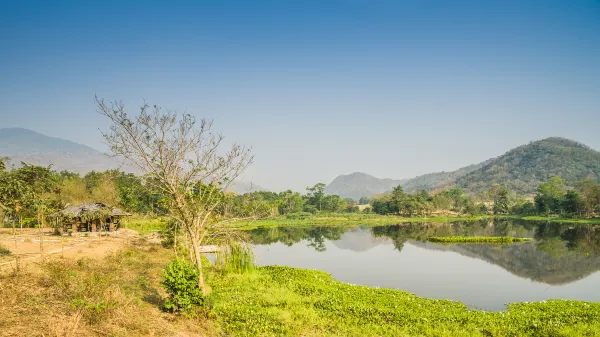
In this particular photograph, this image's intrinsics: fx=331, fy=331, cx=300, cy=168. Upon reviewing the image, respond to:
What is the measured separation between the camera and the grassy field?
27.5ft

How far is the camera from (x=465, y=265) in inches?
993

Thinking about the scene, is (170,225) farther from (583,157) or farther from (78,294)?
(583,157)

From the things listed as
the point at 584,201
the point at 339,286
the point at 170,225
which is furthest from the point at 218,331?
the point at 584,201

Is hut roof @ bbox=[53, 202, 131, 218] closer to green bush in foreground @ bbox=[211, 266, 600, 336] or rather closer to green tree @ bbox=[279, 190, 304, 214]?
green bush in foreground @ bbox=[211, 266, 600, 336]

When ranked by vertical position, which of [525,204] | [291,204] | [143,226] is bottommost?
[525,204]

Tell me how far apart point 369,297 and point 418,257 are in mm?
16011

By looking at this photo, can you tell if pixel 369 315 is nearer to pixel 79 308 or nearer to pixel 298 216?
pixel 79 308

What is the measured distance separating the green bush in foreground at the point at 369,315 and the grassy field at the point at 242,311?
0.03 m

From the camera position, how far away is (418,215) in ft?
280

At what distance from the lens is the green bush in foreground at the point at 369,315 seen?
1058 cm

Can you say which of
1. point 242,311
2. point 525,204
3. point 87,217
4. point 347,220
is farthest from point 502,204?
point 242,311

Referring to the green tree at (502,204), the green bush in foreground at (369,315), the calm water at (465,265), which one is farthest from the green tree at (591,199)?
the green bush in foreground at (369,315)

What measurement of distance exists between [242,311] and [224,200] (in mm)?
4433

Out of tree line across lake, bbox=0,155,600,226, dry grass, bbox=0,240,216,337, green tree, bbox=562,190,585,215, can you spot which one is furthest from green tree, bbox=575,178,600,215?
dry grass, bbox=0,240,216,337
